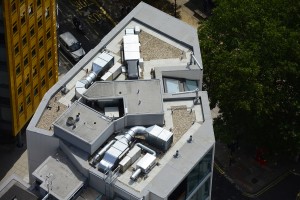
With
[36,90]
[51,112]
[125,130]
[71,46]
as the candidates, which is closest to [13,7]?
[36,90]

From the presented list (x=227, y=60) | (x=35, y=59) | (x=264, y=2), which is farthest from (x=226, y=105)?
(x=35, y=59)

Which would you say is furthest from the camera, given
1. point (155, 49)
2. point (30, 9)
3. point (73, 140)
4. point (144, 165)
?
point (30, 9)

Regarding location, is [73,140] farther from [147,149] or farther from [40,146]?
[147,149]

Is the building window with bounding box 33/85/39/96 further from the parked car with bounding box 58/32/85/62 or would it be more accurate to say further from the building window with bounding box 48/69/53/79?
the parked car with bounding box 58/32/85/62

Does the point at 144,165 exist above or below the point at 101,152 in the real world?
below

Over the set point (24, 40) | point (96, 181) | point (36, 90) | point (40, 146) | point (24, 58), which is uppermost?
point (24, 40)

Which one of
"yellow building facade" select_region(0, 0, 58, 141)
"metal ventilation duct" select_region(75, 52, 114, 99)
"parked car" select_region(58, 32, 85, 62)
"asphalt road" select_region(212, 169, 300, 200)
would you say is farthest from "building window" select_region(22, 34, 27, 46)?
"asphalt road" select_region(212, 169, 300, 200)
